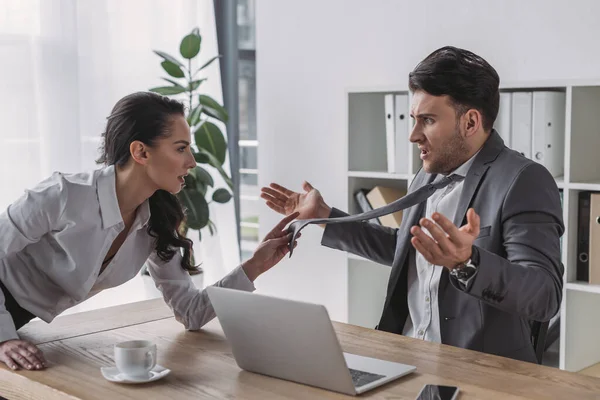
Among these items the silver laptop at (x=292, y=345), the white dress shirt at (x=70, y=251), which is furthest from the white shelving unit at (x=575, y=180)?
the silver laptop at (x=292, y=345)

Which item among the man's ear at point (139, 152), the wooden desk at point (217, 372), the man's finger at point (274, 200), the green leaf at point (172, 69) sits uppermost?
the green leaf at point (172, 69)

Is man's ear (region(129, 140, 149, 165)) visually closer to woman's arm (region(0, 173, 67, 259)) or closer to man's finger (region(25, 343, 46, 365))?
woman's arm (region(0, 173, 67, 259))

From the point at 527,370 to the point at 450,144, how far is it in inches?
29.2

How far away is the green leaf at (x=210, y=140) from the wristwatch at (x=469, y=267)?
250 cm

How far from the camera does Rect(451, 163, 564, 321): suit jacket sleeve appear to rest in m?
1.84

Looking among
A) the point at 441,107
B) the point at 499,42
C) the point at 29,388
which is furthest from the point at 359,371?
the point at 499,42

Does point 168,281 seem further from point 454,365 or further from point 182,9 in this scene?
point 182,9

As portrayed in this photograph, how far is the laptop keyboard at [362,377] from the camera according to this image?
5.30ft

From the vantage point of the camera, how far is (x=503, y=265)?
6.07 feet

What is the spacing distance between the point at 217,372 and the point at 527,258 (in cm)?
80

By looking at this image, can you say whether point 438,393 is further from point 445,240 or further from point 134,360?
point 134,360

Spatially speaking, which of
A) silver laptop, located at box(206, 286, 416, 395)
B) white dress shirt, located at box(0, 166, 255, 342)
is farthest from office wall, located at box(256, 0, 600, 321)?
silver laptop, located at box(206, 286, 416, 395)

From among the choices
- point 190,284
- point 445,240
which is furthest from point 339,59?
point 445,240

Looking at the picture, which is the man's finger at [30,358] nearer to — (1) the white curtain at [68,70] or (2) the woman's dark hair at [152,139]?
(2) the woman's dark hair at [152,139]
